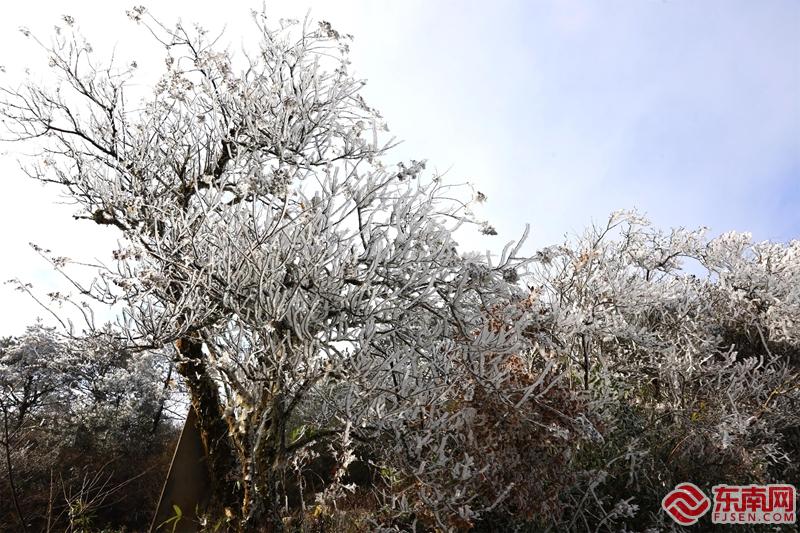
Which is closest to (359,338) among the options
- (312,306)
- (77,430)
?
(312,306)

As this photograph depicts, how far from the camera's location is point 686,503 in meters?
5.79

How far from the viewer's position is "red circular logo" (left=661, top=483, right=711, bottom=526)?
5.69 meters

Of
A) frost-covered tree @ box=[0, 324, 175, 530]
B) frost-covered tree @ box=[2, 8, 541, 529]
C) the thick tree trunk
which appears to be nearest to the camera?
frost-covered tree @ box=[2, 8, 541, 529]

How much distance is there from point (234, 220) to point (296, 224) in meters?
0.66

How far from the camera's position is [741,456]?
599 centimetres

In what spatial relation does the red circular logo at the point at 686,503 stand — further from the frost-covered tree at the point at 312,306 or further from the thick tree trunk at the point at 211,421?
the thick tree trunk at the point at 211,421

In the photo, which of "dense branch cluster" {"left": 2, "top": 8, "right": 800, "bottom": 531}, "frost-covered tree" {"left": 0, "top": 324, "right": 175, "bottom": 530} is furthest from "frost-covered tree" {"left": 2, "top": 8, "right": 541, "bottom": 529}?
"frost-covered tree" {"left": 0, "top": 324, "right": 175, "bottom": 530}

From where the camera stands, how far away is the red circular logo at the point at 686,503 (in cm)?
569

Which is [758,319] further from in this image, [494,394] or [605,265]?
[494,394]

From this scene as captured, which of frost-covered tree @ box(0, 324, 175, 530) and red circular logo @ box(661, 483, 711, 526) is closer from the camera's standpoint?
red circular logo @ box(661, 483, 711, 526)

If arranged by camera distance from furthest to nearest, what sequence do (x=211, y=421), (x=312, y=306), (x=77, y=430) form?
1. (x=77, y=430)
2. (x=211, y=421)
3. (x=312, y=306)

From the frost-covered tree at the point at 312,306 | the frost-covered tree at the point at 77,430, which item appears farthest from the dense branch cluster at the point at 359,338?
the frost-covered tree at the point at 77,430

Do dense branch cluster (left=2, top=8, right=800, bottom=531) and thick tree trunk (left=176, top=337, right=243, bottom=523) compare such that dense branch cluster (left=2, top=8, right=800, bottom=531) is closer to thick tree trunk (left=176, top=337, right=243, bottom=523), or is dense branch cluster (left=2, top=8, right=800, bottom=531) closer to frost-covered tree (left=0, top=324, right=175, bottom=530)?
thick tree trunk (left=176, top=337, right=243, bottom=523)

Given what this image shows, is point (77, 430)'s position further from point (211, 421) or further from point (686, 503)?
point (686, 503)
